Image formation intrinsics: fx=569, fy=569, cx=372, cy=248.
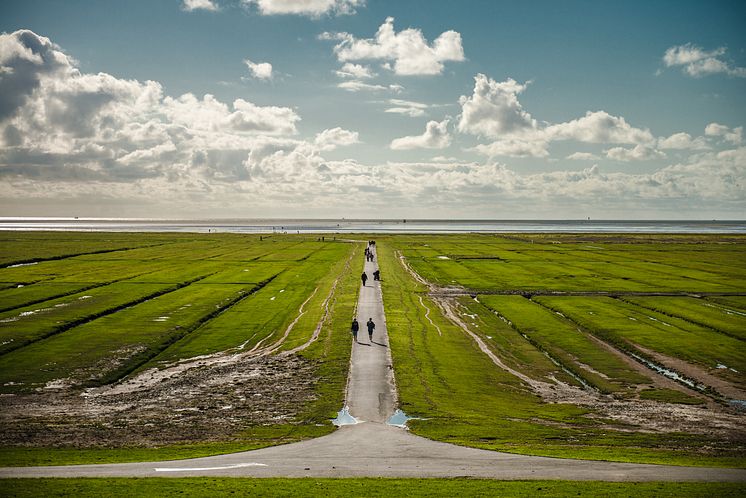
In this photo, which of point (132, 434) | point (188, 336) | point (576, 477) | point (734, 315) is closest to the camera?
point (576, 477)

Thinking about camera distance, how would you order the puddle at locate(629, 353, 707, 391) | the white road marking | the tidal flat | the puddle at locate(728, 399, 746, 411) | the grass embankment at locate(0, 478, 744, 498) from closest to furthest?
1. the grass embankment at locate(0, 478, 744, 498)
2. the white road marking
3. the tidal flat
4. the puddle at locate(728, 399, 746, 411)
5. the puddle at locate(629, 353, 707, 391)

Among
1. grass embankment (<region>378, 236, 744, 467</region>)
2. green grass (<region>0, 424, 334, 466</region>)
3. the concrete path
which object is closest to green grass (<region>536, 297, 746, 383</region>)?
grass embankment (<region>378, 236, 744, 467</region>)

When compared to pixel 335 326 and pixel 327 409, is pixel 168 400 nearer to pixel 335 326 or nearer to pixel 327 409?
pixel 327 409

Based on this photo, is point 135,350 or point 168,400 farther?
point 135,350

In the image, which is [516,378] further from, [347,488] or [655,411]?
[347,488]

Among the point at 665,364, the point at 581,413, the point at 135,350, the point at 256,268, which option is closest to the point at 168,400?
the point at 135,350

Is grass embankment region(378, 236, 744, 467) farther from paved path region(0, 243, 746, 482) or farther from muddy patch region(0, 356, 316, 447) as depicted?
muddy patch region(0, 356, 316, 447)
